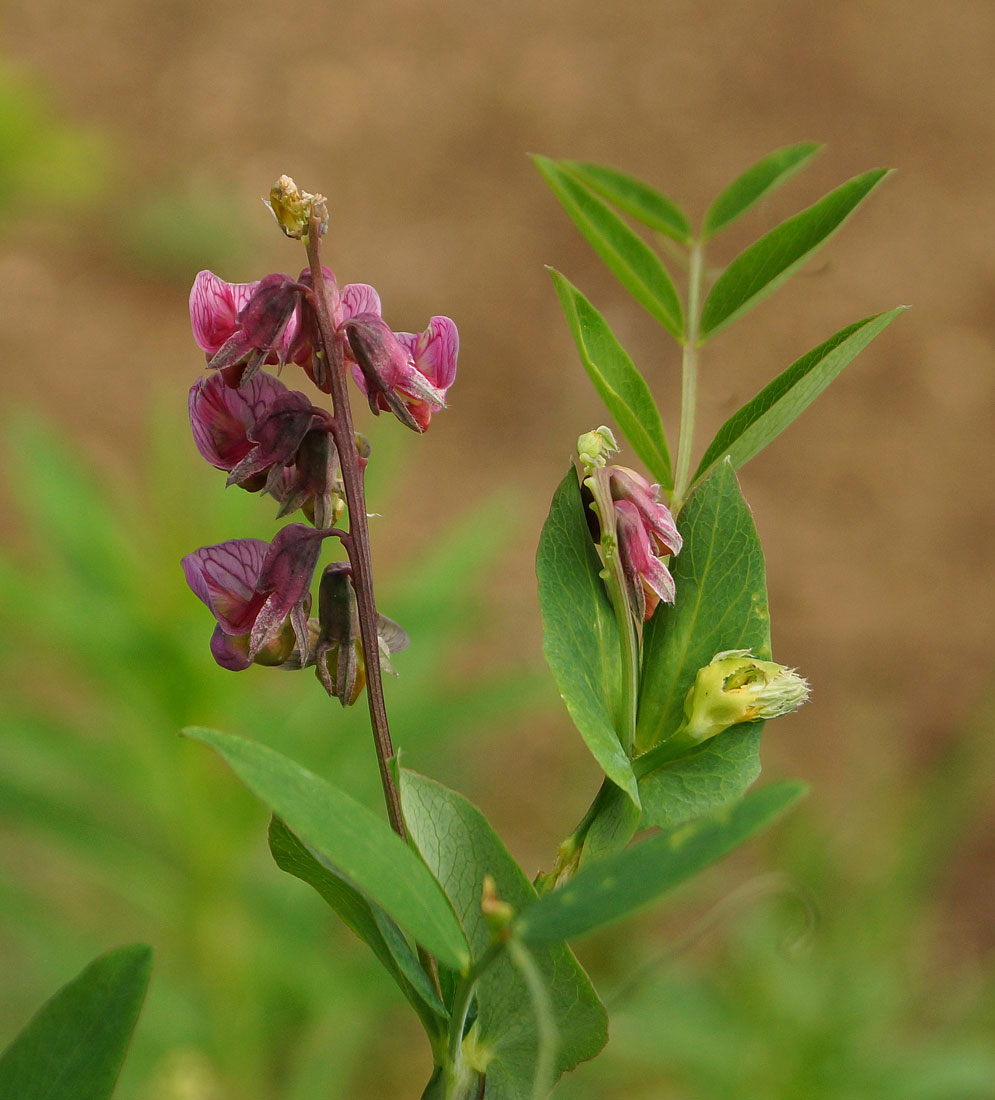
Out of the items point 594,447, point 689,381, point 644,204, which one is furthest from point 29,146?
point 594,447

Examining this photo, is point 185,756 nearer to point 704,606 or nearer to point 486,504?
point 486,504

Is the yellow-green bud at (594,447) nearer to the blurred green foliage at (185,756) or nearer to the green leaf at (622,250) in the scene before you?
the green leaf at (622,250)

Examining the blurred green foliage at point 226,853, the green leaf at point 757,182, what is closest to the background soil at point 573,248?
the blurred green foliage at point 226,853

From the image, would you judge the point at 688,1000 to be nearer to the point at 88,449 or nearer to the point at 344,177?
the point at 88,449

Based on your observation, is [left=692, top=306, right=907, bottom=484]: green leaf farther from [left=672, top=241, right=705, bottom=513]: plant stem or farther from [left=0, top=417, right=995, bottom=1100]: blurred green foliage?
[left=0, top=417, right=995, bottom=1100]: blurred green foliage

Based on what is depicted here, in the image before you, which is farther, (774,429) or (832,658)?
(832,658)

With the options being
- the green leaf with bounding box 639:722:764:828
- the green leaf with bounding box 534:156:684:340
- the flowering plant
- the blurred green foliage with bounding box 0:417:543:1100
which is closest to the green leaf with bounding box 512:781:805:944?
the flowering plant

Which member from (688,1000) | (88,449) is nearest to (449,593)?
(688,1000)
